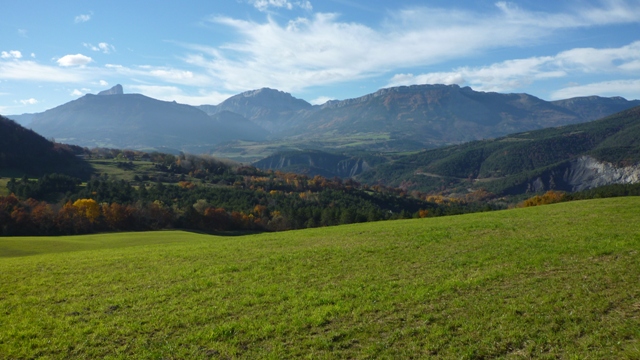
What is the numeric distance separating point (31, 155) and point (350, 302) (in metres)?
185

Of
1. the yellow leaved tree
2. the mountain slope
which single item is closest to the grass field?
the yellow leaved tree

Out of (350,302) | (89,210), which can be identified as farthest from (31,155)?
(350,302)

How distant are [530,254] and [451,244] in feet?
14.7

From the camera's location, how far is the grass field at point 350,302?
948 centimetres

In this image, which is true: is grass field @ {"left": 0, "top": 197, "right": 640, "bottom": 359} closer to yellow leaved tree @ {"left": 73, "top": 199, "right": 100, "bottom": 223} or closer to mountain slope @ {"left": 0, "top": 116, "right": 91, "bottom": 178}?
yellow leaved tree @ {"left": 73, "top": 199, "right": 100, "bottom": 223}

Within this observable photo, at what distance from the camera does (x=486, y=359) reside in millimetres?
8648

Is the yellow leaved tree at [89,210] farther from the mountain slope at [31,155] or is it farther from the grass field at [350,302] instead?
the mountain slope at [31,155]

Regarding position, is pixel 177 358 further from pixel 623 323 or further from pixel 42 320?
pixel 623 323

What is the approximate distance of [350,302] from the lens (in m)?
12.4

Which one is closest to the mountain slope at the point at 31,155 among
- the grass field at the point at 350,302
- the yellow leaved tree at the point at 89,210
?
the yellow leaved tree at the point at 89,210

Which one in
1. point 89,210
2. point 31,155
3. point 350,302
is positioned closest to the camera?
point 350,302

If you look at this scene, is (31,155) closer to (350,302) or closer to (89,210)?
(89,210)

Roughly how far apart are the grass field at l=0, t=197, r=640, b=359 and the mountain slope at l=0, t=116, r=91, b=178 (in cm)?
15701

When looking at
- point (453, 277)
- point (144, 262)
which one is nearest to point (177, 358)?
point (453, 277)
